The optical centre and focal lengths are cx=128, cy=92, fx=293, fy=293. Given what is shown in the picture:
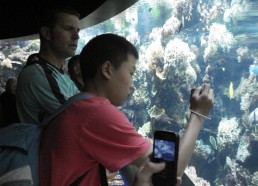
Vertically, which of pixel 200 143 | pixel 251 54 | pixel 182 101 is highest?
pixel 251 54

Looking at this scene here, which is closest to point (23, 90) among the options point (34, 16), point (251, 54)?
point (34, 16)

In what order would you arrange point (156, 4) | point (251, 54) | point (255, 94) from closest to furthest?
point (255, 94) < point (251, 54) < point (156, 4)

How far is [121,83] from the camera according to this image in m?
1.01

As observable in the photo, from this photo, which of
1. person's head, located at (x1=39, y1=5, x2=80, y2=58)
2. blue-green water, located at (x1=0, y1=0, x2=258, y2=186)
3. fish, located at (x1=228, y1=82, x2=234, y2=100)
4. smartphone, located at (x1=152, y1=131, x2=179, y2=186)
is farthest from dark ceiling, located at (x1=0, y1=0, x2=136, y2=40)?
fish, located at (x1=228, y1=82, x2=234, y2=100)

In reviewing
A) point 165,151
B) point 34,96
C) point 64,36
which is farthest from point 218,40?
point 165,151

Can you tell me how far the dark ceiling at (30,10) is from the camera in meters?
4.41

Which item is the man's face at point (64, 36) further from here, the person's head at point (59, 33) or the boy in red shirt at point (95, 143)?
the boy in red shirt at point (95, 143)

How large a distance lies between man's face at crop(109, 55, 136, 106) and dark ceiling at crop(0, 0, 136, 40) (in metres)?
3.27

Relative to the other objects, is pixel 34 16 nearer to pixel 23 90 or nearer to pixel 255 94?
pixel 23 90

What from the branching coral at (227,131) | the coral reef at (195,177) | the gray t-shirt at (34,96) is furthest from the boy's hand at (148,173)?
the coral reef at (195,177)

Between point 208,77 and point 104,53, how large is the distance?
1047cm

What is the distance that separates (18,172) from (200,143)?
10.5m

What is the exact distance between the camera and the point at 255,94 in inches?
360

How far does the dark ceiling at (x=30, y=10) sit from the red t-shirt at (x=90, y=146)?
343cm
